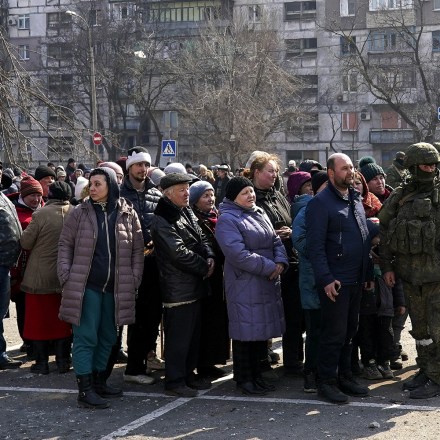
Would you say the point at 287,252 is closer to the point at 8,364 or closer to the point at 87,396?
the point at 87,396

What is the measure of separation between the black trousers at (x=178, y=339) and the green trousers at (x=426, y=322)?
5.98ft

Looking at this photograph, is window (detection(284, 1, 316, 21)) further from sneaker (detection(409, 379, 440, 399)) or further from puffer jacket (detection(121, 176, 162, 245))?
sneaker (detection(409, 379, 440, 399))

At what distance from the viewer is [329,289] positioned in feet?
24.9

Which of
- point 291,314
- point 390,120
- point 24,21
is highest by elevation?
point 24,21

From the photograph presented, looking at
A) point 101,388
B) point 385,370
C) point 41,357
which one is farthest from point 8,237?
point 385,370

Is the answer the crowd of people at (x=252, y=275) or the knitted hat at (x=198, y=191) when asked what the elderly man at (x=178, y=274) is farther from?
the knitted hat at (x=198, y=191)

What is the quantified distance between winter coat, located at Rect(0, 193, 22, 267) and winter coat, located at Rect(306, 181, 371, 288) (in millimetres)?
3133

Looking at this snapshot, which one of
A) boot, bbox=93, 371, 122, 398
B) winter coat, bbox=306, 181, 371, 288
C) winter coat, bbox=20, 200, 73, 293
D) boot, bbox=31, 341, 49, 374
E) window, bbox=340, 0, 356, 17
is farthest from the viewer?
window, bbox=340, 0, 356, 17

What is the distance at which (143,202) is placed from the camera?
29.3 feet

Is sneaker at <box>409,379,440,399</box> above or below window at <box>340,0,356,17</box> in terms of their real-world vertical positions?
below

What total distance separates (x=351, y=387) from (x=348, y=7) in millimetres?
60927

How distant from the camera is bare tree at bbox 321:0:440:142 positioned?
4438 centimetres

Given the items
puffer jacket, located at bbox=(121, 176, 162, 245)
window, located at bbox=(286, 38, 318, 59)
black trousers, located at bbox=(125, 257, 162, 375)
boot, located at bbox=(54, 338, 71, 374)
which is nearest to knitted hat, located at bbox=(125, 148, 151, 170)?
puffer jacket, located at bbox=(121, 176, 162, 245)

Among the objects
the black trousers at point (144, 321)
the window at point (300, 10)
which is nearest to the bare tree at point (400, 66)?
the window at point (300, 10)
